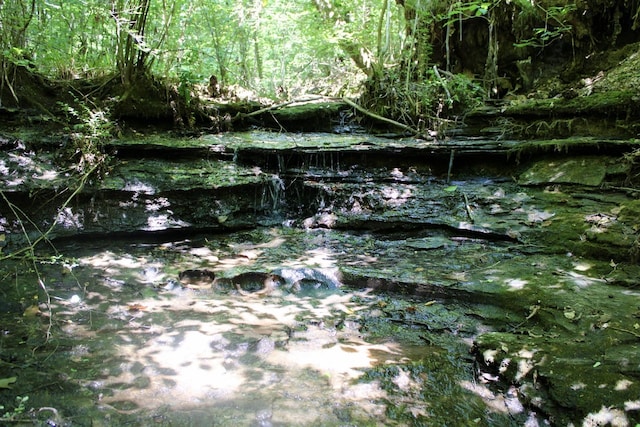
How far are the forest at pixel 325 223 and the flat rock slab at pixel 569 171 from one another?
0.04 m

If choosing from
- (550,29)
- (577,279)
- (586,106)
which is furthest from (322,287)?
(550,29)

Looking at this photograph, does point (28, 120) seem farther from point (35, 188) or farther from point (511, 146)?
point (511, 146)

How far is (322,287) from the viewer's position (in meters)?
4.53

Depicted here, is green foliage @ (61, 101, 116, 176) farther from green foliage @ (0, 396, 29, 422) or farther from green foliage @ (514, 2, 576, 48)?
green foliage @ (514, 2, 576, 48)

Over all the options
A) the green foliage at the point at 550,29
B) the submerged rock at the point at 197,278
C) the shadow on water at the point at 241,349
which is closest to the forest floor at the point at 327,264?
the shadow on water at the point at 241,349

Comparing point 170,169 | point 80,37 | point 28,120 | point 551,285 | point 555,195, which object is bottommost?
point 551,285

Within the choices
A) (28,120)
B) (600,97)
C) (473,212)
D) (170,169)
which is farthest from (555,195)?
(28,120)

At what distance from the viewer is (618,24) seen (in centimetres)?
800

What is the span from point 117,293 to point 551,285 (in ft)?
13.9

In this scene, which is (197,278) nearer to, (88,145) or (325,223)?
(325,223)

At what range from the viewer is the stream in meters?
2.69

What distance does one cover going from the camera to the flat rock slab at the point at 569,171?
5.80 meters

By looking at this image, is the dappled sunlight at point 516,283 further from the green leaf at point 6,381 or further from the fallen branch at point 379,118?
the fallen branch at point 379,118

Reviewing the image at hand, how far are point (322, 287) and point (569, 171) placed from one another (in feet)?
13.8
